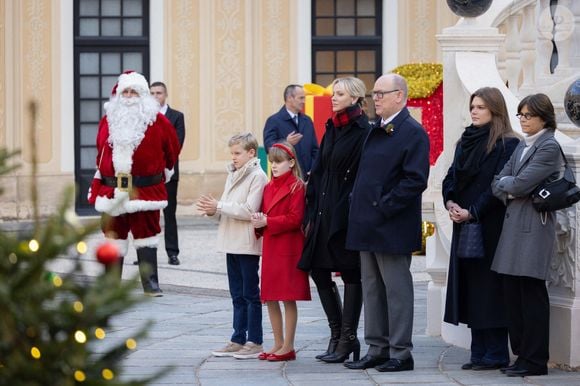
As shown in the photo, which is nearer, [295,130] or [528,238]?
[528,238]

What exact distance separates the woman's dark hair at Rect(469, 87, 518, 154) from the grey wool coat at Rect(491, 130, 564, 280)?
0.29 metres

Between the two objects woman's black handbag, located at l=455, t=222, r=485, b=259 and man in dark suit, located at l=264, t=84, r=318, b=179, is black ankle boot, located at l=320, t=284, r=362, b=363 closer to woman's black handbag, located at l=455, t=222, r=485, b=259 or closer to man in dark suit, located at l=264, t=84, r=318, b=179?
woman's black handbag, located at l=455, t=222, r=485, b=259

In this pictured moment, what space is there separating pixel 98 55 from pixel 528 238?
40.9 feet

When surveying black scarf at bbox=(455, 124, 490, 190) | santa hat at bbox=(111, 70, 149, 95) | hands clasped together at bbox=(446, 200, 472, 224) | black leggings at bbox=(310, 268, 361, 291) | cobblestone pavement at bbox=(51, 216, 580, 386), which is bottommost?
cobblestone pavement at bbox=(51, 216, 580, 386)

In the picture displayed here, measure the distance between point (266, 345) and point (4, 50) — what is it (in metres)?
10.8

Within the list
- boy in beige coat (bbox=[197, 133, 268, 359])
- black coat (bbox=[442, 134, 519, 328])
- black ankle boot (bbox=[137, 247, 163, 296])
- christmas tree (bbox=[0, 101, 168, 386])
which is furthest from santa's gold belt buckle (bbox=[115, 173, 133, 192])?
christmas tree (bbox=[0, 101, 168, 386])

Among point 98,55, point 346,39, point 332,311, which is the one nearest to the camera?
point 332,311

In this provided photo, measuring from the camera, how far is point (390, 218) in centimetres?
809

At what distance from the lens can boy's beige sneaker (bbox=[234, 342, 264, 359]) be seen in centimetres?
867

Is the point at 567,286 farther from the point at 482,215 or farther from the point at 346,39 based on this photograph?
the point at 346,39

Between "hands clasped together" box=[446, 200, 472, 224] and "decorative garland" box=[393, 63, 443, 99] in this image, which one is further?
"decorative garland" box=[393, 63, 443, 99]

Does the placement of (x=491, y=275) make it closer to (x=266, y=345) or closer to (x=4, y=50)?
(x=266, y=345)

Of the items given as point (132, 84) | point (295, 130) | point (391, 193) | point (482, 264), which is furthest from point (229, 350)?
point (295, 130)

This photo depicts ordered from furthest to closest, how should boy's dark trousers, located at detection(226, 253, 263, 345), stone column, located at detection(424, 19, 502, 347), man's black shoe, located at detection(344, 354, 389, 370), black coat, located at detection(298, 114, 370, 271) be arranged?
stone column, located at detection(424, 19, 502, 347) → boy's dark trousers, located at detection(226, 253, 263, 345) → black coat, located at detection(298, 114, 370, 271) → man's black shoe, located at detection(344, 354, 389, 370)
